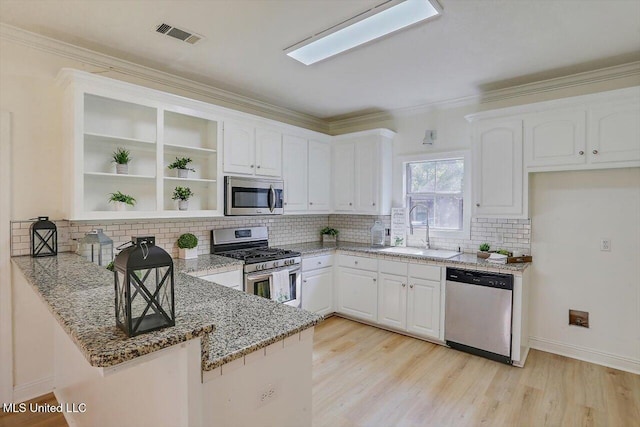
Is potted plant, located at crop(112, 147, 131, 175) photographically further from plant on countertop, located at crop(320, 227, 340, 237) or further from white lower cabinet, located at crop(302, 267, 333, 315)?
plant on countertop, located at crop(320, 227, 340, 237)

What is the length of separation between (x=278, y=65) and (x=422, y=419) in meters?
3.08

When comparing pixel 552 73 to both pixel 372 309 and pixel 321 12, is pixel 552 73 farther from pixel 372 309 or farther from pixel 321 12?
pixel 372 309

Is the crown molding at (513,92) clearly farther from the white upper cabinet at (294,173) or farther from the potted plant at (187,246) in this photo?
the potted plant at (187,246)

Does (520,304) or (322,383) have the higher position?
(520,304)

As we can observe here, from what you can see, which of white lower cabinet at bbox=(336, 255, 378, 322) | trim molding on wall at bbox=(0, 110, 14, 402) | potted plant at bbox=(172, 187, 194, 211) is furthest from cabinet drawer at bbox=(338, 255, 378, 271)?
trim molding on wall at bbox=(0, 110, 14, 402)

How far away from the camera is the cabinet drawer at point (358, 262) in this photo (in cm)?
399

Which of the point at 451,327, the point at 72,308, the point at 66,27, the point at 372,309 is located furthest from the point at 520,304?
the point at 66,27

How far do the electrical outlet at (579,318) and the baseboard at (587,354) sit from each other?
223 millimetres

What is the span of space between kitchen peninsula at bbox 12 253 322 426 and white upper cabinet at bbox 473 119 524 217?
2.75 metres

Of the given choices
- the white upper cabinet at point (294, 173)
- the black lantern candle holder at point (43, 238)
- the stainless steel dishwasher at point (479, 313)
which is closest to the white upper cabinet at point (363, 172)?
the white upper cabinet at point (294, 173)

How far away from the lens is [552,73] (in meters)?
3.17

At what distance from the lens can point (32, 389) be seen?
8.46 feet

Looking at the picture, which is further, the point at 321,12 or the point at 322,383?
the point at 322,383

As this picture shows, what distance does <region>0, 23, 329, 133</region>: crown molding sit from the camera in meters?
2.49
